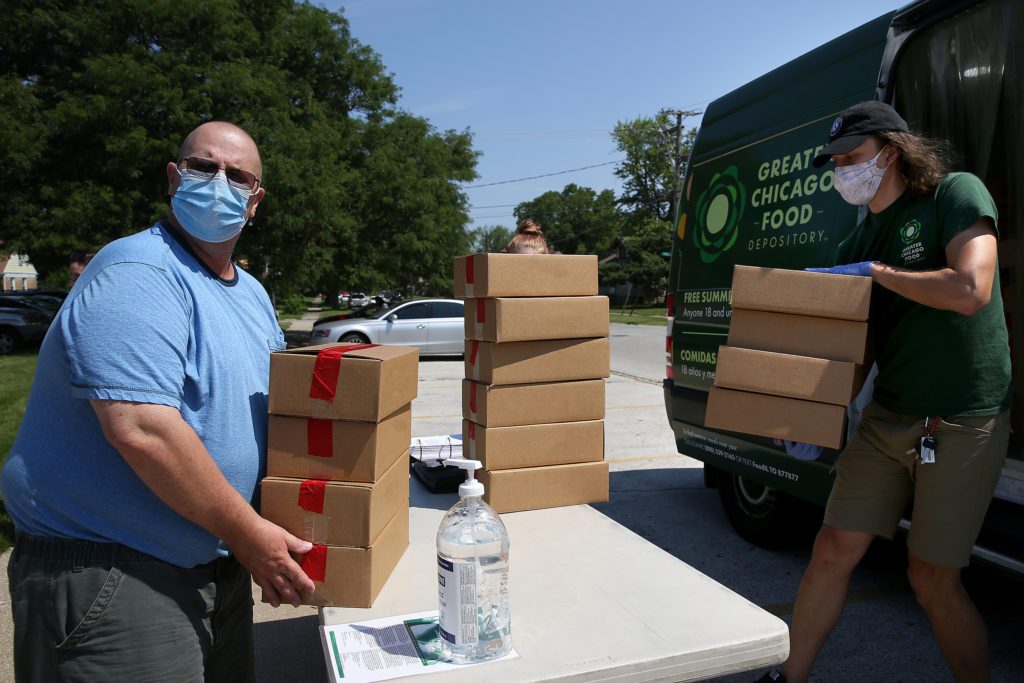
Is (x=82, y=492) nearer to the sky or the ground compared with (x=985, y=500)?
nearer to the sky

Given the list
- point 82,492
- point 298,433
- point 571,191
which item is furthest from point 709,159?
point 571,191

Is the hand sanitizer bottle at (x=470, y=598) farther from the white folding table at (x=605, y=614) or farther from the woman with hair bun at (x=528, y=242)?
the woman with hair bun at (x=528, y=242)

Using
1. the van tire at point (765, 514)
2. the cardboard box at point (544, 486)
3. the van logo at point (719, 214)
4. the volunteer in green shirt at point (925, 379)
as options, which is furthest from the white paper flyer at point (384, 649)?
the van logo at point (719, 214)

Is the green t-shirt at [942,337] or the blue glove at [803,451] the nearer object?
the green t-shirt at [942,337]

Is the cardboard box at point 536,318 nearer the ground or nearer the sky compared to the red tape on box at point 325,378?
nearer the sky

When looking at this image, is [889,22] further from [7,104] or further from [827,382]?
[7,104]

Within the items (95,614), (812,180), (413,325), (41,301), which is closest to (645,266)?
(413,325)

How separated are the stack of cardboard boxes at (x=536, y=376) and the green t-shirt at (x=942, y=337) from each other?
997 mm

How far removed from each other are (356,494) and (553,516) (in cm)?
98

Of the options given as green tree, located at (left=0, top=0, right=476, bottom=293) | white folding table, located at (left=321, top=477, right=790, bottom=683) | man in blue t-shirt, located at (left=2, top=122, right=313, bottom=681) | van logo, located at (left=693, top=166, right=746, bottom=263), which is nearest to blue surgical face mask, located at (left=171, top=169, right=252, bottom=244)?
man in blue t-shirt, located at (left=2, top=122, right=313, bottom=681)

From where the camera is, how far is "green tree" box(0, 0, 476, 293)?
12.8 m

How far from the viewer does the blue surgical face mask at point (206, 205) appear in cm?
173

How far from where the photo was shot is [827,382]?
2096 millimetres

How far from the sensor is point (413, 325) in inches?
600
